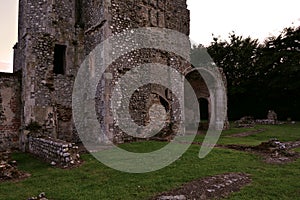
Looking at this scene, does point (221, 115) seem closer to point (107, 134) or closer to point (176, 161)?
point (107, 134)

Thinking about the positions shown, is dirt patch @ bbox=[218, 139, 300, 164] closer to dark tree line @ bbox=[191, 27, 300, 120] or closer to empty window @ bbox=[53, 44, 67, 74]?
empty window @ bbox=[53, 44, 67, 74]

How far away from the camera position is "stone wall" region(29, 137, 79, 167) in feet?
30.3

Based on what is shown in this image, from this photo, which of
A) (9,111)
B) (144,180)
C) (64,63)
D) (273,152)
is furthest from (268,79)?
(144,180)

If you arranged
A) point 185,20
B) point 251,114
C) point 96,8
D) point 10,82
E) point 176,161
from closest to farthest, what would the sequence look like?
Answer: point 176,161
point 10,82
point 96,8
point 185,20
point 251,114

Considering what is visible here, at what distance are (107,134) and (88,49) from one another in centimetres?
557

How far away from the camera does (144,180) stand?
720cm

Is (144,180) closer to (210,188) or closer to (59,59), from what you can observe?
(210,188)

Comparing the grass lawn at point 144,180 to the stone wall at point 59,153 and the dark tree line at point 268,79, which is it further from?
the dark tree line at point 268,79

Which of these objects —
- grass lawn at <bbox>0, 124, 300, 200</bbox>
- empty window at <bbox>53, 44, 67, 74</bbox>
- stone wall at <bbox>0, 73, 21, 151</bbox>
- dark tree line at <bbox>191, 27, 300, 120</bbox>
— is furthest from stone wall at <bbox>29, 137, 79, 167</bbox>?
dark tree line at <bbox>191, 27, 300, 120</bbox>

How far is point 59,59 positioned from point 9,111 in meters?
4.46

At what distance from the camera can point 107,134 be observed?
45.7 feet

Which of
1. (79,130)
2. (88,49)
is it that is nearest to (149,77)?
(88,49)

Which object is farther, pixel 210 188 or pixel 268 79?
pixel 268 79


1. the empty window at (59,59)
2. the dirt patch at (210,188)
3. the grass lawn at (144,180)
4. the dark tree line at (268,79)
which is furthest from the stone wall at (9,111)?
the dark tree line at (268,79)
